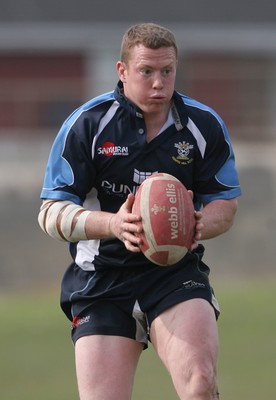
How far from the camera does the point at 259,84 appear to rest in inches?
1127

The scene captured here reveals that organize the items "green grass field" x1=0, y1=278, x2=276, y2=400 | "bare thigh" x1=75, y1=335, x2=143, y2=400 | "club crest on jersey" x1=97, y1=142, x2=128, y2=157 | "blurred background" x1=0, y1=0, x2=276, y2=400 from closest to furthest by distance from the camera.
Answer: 1. "bare thigh" x1=75, y1=335, x2=143, y2=400
2. "club crest on jersey" x1=97, y1=142, x2=128, y2=157
3. "green grass field" x1=0, y1=278, x2=276, y2=400
4. "blurred background" x1=0, y1=0, x2=276, y2=400

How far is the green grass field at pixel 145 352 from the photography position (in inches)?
395

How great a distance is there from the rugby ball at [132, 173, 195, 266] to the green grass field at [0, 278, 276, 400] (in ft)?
13.6

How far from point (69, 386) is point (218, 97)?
19.5m

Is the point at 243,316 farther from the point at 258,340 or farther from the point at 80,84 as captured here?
the point at 80,84

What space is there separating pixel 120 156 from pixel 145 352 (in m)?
6.67

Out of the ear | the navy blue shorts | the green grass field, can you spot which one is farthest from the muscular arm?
the green grass field

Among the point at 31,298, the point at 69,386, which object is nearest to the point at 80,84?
the point at 31,298

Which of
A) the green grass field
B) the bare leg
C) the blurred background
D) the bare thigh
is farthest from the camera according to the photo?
the blurred background

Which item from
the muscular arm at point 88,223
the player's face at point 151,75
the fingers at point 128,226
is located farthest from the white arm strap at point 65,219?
the player's face at point 151,75

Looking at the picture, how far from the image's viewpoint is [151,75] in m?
5.89

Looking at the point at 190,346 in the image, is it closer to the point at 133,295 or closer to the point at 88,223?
the point at 133,295

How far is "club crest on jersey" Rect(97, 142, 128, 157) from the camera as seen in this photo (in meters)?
6.02

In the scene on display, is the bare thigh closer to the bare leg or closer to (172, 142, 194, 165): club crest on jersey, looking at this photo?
the bare leg
